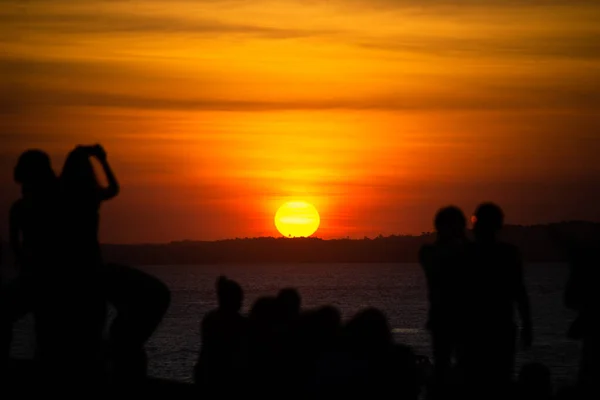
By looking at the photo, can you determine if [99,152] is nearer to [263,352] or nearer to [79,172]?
[79,172]

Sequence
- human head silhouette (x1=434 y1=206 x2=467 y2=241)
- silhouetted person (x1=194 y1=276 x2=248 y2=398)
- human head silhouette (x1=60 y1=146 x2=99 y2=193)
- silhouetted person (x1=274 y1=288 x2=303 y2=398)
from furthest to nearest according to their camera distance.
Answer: human head silhouette (x1=434 y1=206 x2=467 y2=241) → silhouetted person (x1=194 y1=276 x2=248 y2=398) → silhouetted person (x1=274 y1=288 x2=303 y2=398) → human head silhouette (x1=60 y1=146 x2=99 y2=193)

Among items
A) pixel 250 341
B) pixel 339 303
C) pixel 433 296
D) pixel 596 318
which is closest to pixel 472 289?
pixel 433 296

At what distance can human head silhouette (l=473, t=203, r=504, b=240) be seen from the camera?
762cm

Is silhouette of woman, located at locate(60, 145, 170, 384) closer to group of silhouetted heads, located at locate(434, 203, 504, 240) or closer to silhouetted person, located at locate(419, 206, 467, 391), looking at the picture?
silhouetted person, located at locate(419, 206, 467, 391)

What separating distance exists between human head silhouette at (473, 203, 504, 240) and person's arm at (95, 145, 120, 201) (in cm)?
264

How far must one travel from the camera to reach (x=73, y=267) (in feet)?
21.0

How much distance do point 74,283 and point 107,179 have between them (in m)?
0.68

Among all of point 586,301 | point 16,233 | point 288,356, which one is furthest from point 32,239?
point 586,301

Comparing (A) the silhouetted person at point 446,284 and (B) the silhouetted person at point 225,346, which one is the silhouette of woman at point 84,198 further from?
(A) the silhouetted person at point 446,284

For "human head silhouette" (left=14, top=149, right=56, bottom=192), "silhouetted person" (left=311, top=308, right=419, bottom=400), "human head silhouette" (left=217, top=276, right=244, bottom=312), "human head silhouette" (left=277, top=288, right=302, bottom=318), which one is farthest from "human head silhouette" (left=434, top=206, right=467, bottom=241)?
"human head silhouette" (left=14, top=149, right=56, bottom=192)

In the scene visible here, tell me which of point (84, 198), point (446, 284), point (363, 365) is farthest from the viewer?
point (446, 284)

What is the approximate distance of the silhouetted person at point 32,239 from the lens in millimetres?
6473

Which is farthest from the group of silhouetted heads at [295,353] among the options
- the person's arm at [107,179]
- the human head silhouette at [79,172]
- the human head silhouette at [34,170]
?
the human head silhouette at [34,170]

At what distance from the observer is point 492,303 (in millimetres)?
7594
